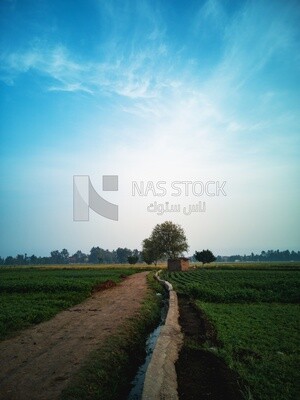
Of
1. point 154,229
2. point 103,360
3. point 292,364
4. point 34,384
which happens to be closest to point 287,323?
point 292,364

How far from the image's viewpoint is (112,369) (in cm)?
725

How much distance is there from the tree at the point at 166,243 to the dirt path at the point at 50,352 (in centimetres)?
7086

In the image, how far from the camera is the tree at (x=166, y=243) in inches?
3327

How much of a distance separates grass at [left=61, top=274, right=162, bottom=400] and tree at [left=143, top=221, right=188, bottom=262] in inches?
2910

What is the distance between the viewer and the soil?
5.75 meters

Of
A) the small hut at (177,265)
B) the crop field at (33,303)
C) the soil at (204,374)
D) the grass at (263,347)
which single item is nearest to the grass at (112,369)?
the soil at (204,374)

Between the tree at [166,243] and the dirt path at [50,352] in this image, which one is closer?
the dirt path at [50,352]

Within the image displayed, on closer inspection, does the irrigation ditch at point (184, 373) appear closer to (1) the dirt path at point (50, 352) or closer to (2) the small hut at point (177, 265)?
(1) the dirt path at point (50, 352)

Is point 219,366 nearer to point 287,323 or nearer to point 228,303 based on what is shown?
point 287,323

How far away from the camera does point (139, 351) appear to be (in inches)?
365

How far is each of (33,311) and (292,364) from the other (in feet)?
39.0

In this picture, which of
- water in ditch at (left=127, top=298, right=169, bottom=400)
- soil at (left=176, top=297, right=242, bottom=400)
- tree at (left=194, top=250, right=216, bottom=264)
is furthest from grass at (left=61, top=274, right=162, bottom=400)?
tree at (left=194, top=250, right=216, bottom=264)

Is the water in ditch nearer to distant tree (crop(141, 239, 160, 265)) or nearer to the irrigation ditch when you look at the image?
the irrigation ditch

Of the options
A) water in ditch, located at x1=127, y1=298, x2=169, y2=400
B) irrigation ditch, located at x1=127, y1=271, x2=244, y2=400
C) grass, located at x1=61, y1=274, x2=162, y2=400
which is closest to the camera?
irrigation ditch, located at x1=127, y1=271, x2=244, y2=400
